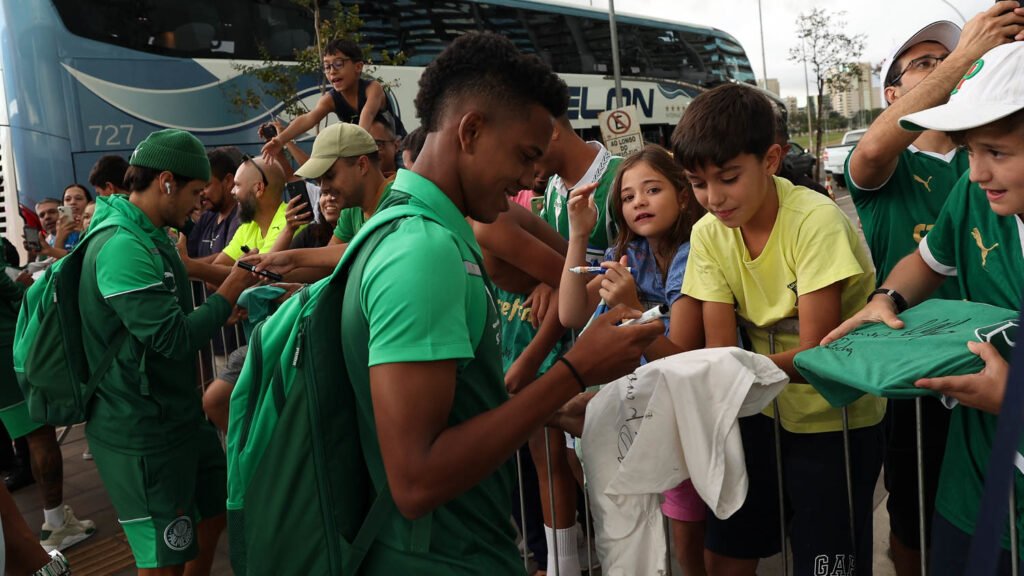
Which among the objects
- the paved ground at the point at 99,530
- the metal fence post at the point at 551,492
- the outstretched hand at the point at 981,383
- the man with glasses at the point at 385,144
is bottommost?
Result: the paved ground at the point at 99,530

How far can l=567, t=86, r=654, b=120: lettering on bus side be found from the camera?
1761 centimetres

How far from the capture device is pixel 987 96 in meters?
1.76

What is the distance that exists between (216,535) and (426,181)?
2.60 metres

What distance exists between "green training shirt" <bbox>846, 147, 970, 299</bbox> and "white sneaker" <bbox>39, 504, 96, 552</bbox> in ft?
14.8

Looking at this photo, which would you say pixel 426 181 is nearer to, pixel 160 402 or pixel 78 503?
pixel 160 402

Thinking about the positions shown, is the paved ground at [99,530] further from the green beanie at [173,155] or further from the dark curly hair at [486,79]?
the dark curly hair at [486,79]

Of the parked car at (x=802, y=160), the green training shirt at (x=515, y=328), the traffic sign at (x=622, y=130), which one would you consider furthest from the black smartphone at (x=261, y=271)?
the parked car at (x=802, y=160)

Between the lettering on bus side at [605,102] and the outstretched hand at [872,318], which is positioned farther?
the lettering on bus side at [605,102]

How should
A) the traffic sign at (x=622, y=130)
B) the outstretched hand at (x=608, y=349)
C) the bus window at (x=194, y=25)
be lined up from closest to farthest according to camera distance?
the outstretched hand at (x=608, y=349), the traffic sign at (x=622, y=130), the bus window at (x=194, y=25)

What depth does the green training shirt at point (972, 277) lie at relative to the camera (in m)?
1.93

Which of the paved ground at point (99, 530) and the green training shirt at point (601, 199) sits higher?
the green training shirt at point (601, 199)

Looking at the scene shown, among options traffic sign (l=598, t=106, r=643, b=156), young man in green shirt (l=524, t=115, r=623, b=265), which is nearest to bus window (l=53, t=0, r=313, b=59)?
traffic sign (l=598, t=106, r=643, b=156)

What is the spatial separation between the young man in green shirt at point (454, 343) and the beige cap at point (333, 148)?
1958 millimetres

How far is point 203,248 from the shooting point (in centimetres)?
604
